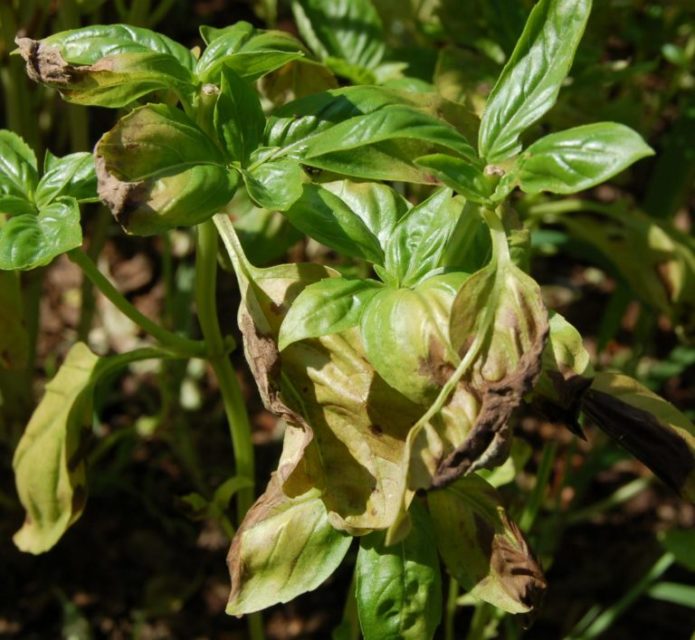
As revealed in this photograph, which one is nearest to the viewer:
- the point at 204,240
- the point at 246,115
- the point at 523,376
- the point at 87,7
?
the point at 523,376

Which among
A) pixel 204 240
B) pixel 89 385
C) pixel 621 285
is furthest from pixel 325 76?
pixel 621 285

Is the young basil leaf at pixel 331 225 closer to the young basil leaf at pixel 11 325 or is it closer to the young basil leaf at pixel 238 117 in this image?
the young basil leaf at pixel 238 117

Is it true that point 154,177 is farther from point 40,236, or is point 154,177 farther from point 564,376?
point 564,376

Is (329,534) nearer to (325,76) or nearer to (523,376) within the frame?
(523,376)

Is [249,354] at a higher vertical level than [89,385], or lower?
higher

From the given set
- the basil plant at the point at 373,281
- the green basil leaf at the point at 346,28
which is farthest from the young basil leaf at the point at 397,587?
the green basil leaf at the point at 346,28

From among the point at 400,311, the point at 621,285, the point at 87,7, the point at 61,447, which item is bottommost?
the point at 621,285

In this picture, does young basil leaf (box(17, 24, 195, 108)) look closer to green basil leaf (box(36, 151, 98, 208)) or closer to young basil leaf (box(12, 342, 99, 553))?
green basil leaf (box(36, 151, 98, 208))

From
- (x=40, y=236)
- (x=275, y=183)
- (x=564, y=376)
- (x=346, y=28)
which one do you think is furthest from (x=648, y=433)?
(x=346, y=28)
